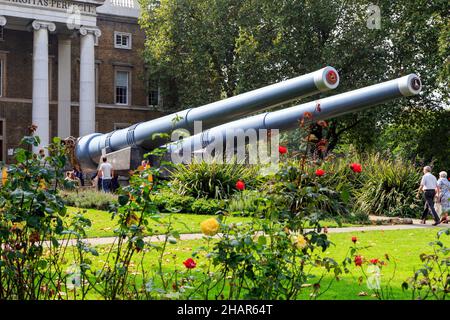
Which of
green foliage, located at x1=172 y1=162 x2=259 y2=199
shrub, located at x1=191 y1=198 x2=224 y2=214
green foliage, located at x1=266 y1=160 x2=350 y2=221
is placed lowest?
shrub, located at x1=191 y1=198 x2=224 y2=214

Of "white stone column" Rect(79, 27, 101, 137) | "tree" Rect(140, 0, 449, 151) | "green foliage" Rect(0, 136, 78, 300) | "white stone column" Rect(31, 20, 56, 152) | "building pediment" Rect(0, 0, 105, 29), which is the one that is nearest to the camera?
"green foliage" Rect(0, 136, 78, 300)

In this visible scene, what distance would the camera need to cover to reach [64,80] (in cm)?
4294

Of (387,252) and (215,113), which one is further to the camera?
(215,113)

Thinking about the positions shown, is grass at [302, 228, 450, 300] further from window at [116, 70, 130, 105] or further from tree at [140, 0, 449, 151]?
window at [116, 70, 130, 105]

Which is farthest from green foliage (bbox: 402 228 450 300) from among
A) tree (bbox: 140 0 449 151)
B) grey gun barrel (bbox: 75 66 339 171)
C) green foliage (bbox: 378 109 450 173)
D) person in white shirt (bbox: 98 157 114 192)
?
green foliage (bbox: 378 109 450 173)

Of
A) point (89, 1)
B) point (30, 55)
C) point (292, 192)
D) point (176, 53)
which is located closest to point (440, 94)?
point (176, 53)

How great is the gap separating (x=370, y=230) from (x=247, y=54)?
899 inches

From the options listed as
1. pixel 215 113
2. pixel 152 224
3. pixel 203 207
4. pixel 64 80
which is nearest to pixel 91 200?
pixel 203 207

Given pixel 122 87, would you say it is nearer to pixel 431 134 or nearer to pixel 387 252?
pixel 431 134

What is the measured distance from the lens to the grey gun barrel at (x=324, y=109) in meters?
13.7

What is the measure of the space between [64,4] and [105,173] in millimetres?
21447

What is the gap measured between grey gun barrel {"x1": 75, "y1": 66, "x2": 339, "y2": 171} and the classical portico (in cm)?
1533

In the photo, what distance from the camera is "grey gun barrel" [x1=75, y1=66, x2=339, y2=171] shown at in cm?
1369

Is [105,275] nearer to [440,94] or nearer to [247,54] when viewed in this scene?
[247,54]
